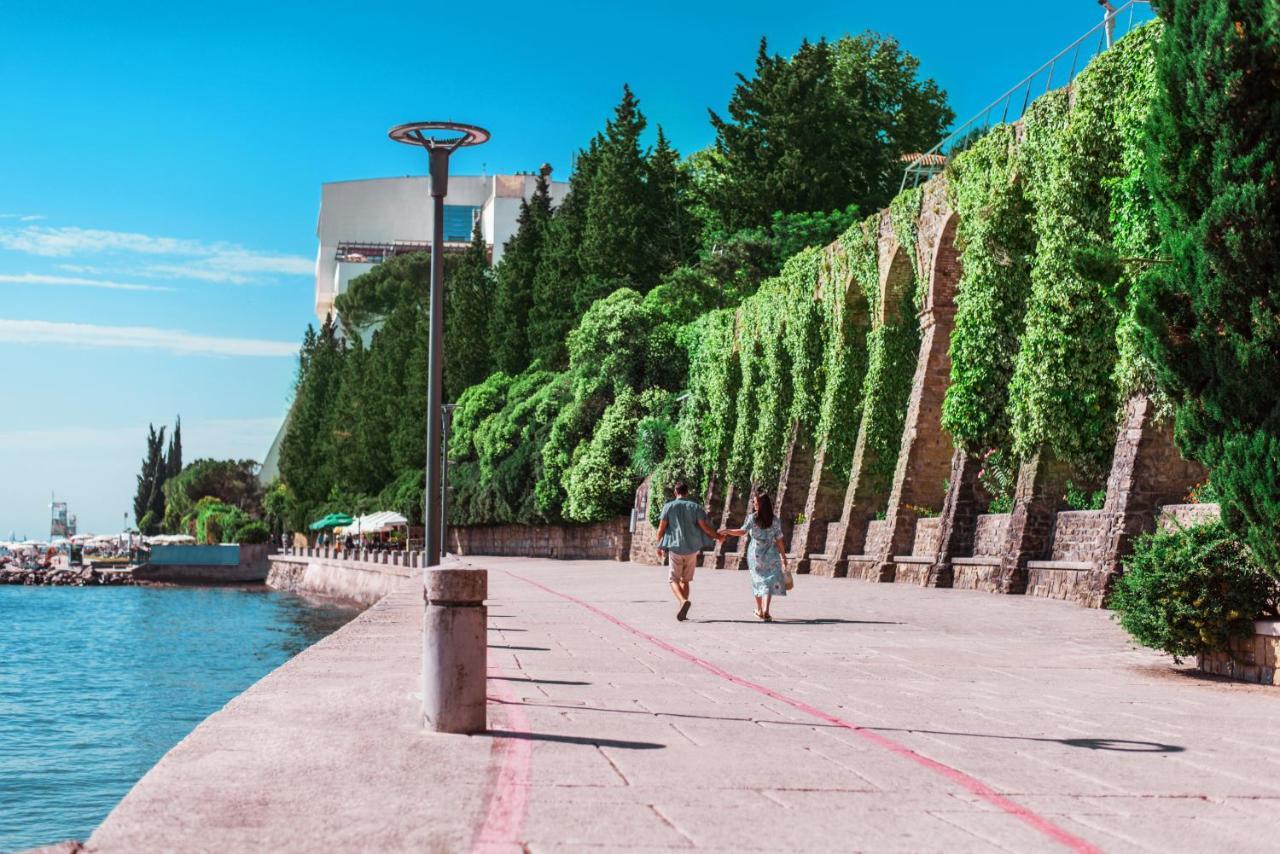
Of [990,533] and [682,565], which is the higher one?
[990,533]

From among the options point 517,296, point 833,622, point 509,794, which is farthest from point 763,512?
point 517,296

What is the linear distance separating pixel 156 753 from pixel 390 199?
13145 cm

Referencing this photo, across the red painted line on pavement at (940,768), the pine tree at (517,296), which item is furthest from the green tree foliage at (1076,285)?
the pine tree at (517,296)

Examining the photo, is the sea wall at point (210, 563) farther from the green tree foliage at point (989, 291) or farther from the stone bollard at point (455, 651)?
the stone bollard at point (455, 651)

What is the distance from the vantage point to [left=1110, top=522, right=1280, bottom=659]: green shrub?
34.2 ft

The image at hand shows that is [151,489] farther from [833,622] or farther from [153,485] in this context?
[833,622]

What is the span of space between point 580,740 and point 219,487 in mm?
132926

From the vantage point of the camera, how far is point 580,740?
7.05 meters

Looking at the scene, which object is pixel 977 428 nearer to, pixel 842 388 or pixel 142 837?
pixel 842 388

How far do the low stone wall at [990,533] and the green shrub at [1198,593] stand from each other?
453 inches

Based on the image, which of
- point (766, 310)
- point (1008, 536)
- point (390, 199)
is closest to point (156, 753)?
point (1008, 536)

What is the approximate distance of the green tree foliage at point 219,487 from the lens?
133m

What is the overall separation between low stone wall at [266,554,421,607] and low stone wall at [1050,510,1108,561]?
27.4 m

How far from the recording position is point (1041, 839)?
5047 millimetres
